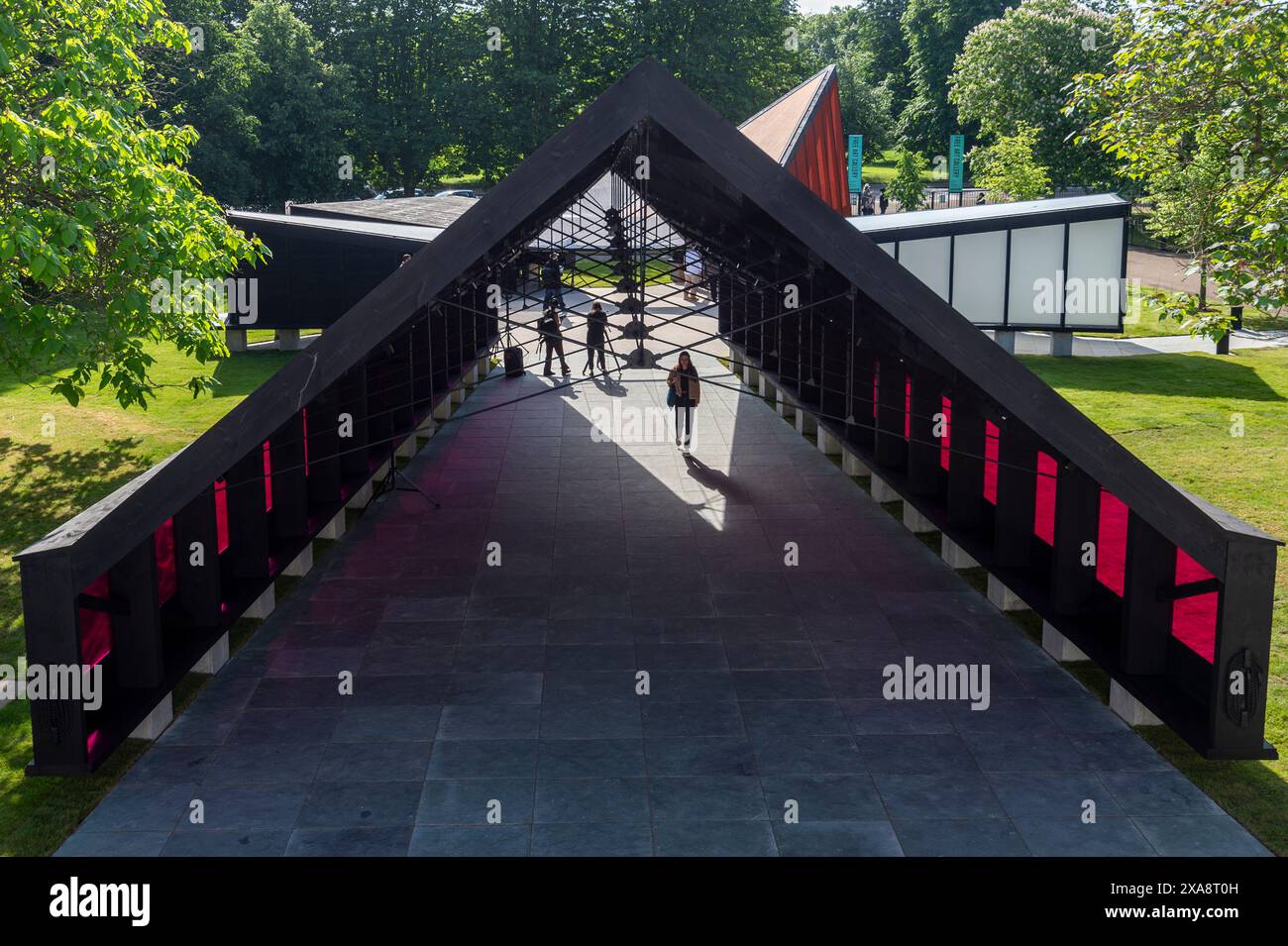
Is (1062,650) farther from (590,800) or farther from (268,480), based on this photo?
(268,480)

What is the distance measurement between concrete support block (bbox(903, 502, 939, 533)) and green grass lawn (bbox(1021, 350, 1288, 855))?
4.40m

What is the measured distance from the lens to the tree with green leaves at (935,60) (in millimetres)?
87688

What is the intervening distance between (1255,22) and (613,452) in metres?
12.5

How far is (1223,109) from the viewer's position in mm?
16266

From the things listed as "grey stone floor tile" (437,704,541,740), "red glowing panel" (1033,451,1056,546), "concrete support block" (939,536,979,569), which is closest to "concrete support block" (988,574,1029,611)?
"red glowing panel" (1033,451,1056,546)

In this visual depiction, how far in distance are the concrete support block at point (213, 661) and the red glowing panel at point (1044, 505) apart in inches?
339

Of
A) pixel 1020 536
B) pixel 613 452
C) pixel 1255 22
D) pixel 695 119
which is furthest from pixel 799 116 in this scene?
pixel 695 119

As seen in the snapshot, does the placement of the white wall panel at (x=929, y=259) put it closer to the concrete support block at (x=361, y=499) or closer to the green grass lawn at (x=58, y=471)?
the green grass lawn at (x=58, y=471)

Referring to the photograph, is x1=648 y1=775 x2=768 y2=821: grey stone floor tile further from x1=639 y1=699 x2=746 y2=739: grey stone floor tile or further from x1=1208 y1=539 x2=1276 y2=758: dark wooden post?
x1=1208 y1=539 x2=1276 y2=758: dark wooden post

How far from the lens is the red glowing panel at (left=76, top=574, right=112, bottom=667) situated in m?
9.91

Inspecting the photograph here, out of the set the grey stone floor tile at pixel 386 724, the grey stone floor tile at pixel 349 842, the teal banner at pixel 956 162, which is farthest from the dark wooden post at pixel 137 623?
the teal banner at pixel 956 162

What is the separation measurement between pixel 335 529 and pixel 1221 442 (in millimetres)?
16409

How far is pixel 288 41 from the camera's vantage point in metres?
62.5
